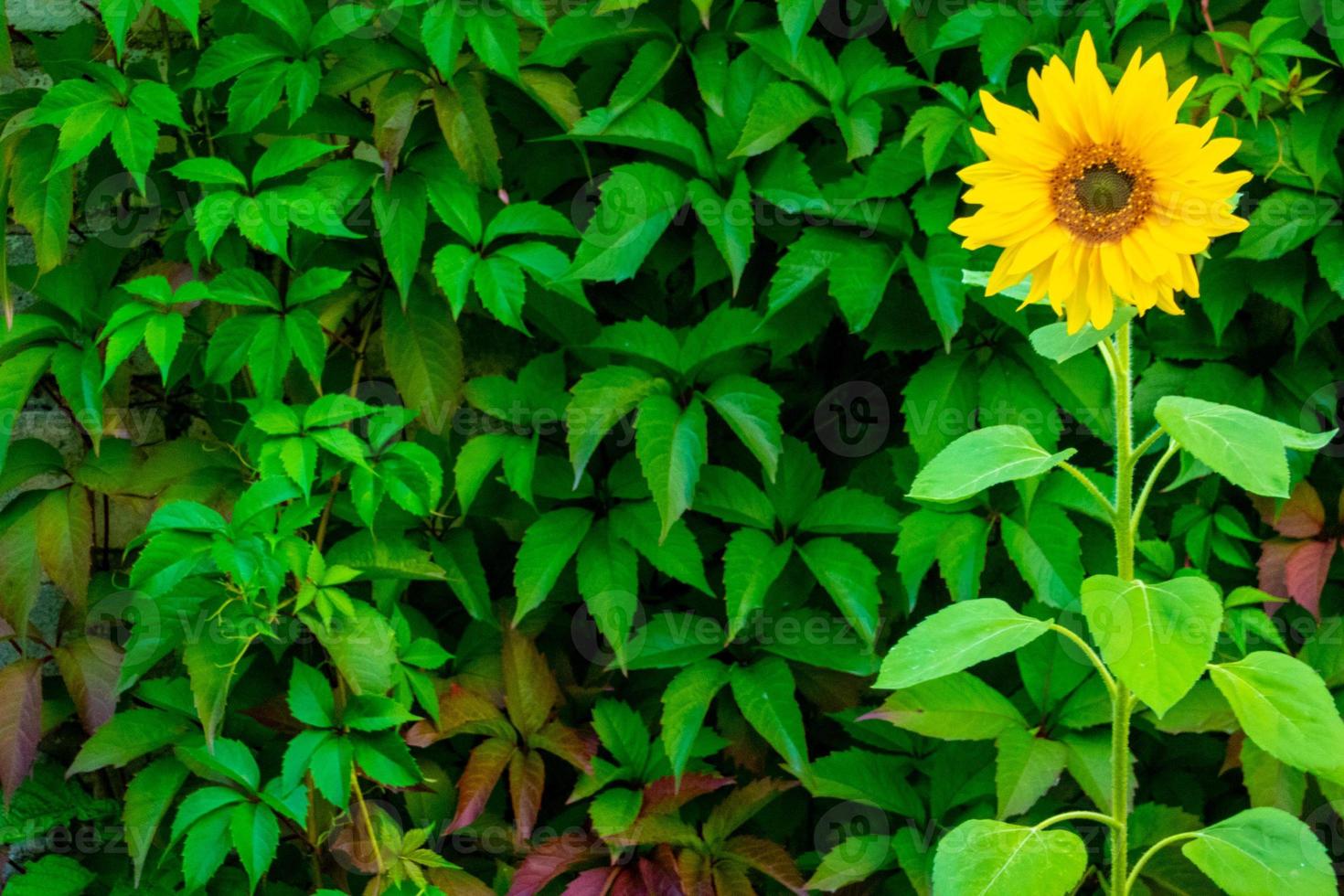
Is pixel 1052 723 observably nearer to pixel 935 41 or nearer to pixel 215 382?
pixel 935 41

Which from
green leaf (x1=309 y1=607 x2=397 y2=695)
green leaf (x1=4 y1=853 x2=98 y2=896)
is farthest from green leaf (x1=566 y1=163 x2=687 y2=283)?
green leaf (x1=4 y1=853 x2=98 y2=896)

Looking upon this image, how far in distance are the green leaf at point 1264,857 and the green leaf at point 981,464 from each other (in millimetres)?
448

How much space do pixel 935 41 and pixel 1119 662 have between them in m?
1.14

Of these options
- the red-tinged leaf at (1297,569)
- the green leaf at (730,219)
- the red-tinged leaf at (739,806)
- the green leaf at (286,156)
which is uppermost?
the green leaf at (286,156)

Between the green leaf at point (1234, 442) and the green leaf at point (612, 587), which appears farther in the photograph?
the green leaf at point (612, 587)

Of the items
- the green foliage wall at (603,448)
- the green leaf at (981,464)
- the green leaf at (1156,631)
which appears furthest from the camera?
the green foliage wall at (603,448)

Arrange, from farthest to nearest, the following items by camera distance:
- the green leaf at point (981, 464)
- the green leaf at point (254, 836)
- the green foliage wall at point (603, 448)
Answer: the green foliage wall at point (603, 448)
the green leaf at point (254, 836)
the green leaf at point (981, 464)

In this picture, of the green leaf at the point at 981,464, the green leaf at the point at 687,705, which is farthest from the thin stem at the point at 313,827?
the green leaf at the point at 981,464

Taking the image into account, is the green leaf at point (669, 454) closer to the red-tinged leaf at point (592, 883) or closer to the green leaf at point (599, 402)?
the green leaf at point (599, 402)

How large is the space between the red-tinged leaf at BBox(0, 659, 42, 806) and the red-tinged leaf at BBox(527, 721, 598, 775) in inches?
28.9

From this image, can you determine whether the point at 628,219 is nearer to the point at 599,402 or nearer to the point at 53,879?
the point at 599,402

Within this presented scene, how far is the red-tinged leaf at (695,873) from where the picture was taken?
6.24 feet

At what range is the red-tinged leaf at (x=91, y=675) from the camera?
1909 millimetres

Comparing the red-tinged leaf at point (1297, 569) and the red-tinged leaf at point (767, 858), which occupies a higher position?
the red-tinged leaf at point (1297, 569)
